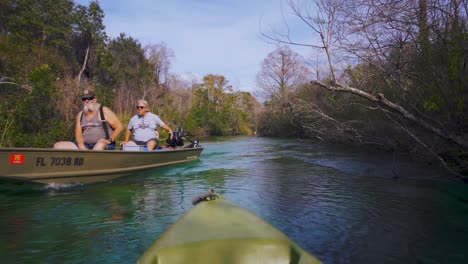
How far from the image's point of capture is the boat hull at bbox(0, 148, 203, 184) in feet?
17.8

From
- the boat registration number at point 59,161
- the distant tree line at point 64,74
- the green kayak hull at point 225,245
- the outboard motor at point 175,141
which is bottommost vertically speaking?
the green kayak hull at point 225,245

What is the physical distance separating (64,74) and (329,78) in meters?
13.8

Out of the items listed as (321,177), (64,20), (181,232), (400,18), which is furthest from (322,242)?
(64,20)

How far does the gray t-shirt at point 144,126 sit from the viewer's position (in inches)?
310

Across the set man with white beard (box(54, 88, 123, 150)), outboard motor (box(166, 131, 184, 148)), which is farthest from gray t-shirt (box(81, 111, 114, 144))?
→ outboard motor (box(166, 131, 184, 148))

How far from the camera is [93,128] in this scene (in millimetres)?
6348

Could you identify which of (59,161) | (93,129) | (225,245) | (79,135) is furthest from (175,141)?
(225,245)

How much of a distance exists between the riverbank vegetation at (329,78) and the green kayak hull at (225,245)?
157 inches

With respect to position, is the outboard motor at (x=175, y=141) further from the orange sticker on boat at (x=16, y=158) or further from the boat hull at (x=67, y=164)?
the orange sticker on boat at (x=16, y=158)

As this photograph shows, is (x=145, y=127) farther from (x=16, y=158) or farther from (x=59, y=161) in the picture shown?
(x=16, y=158)

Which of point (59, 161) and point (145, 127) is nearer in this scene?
point (59, 161)

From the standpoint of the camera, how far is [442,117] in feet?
21.1

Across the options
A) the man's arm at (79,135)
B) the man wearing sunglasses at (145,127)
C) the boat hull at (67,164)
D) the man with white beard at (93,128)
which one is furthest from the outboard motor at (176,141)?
the man's arm at (79,135)

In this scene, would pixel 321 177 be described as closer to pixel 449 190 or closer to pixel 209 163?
pixel 449 190
